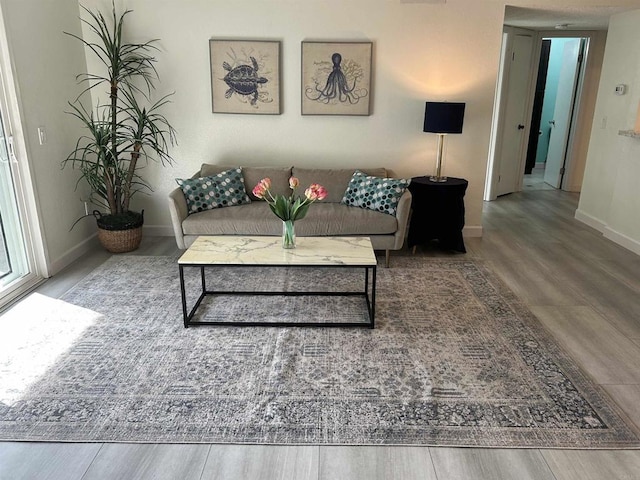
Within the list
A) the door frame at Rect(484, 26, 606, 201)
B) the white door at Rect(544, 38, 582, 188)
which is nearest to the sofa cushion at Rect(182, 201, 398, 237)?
the door frame at Rect(484, 26, 606, 201)

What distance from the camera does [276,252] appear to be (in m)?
3.04

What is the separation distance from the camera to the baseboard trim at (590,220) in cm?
518

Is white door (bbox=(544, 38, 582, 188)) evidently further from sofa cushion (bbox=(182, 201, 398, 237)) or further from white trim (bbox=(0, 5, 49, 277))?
white trim (bbox=(0, 5, 49, 277))

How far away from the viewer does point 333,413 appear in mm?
2188

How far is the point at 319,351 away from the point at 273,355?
264mm

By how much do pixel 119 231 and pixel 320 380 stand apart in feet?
8.69

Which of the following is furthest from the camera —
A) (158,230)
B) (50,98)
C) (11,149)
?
(158,230)

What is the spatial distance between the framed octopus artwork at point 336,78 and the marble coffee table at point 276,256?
A: 1789mm

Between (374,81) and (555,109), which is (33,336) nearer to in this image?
(374,81)

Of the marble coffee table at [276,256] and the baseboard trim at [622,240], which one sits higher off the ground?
the marble coffee table at [276,256]

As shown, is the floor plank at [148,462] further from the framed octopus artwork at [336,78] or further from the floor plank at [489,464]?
the framed octopus artwork at [336,78]

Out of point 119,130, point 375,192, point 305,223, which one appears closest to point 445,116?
point 375,192

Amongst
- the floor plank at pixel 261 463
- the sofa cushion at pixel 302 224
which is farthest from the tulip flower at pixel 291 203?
the floor plank at pixel 261 463

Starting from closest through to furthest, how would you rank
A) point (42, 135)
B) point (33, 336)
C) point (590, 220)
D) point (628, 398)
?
point (628, 398)
point (33, 336)
point (42, 135)
point (590, 220)
